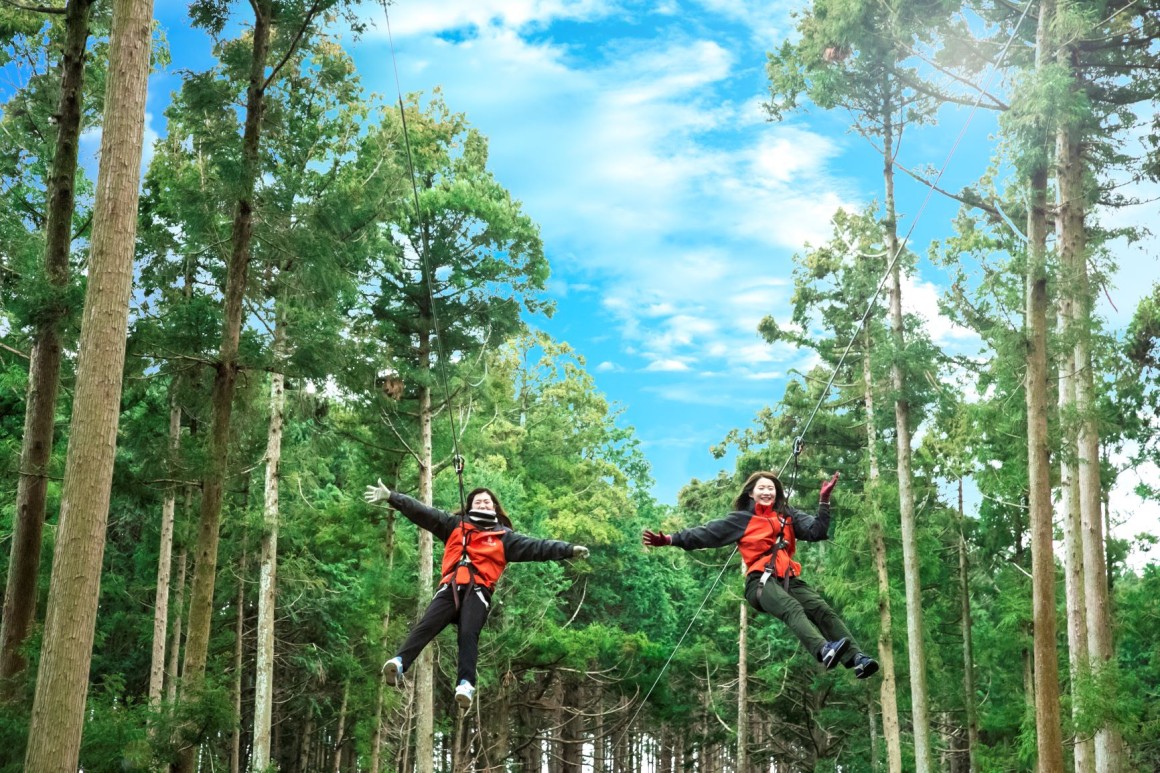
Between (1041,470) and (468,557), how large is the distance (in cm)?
726

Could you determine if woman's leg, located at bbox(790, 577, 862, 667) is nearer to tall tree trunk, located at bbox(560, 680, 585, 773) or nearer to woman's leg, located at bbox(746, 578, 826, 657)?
woman's leg, located at bbox(746, 578, 826, 657)

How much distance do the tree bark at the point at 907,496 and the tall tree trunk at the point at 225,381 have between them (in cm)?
1191

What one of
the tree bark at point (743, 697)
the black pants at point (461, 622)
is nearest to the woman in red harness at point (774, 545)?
the black pants at point (461, 622)

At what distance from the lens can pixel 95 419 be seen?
7.30 m

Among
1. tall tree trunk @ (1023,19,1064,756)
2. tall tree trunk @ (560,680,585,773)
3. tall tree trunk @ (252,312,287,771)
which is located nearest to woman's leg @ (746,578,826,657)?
tall tree trunk @ (1023,19,1064,756)

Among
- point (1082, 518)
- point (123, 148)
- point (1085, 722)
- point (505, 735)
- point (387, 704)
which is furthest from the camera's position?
point (505, 735)

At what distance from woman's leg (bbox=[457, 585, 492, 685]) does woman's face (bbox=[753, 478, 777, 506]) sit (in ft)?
7.66

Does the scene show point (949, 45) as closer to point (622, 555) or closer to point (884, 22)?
point (884, 22)

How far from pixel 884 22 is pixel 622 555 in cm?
2089

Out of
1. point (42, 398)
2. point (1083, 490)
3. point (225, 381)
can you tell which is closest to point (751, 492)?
point (225, 381)

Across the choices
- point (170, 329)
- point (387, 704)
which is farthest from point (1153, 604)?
point (170, 329)

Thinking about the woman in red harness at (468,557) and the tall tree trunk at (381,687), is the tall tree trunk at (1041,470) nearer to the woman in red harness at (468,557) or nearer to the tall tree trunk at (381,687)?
the woman in red harness at (468,557)

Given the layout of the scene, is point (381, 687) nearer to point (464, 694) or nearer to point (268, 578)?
point (268, 578)

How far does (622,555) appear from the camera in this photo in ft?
113
